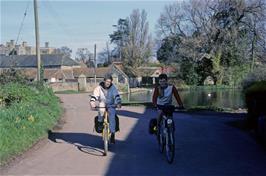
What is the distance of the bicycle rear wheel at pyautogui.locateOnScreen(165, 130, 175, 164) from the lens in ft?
32.1

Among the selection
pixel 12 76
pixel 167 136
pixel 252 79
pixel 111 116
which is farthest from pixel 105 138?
pixel 12 76

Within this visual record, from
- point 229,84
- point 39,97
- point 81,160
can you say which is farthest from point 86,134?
point 229,84

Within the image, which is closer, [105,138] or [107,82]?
[105,138]

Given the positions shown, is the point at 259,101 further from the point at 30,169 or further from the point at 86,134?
the point at 30,169

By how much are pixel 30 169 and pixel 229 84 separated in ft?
214

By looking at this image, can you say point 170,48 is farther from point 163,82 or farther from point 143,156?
point 143,156

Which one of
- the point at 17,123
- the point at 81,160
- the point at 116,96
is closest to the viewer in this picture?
the point at 81,160

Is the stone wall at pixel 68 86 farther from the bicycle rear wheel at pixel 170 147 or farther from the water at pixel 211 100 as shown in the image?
the bicycle rear wheel at pixel 170 147

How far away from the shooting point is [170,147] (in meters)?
9.91

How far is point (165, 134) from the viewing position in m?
10.3

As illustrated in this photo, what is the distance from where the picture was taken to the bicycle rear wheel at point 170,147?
385 inches

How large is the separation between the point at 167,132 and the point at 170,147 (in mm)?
354

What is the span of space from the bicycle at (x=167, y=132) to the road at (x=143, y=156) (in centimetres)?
19

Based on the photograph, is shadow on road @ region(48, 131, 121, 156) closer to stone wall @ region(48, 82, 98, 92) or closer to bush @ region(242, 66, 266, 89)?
bush @ region(242, 66, 266, 89)
